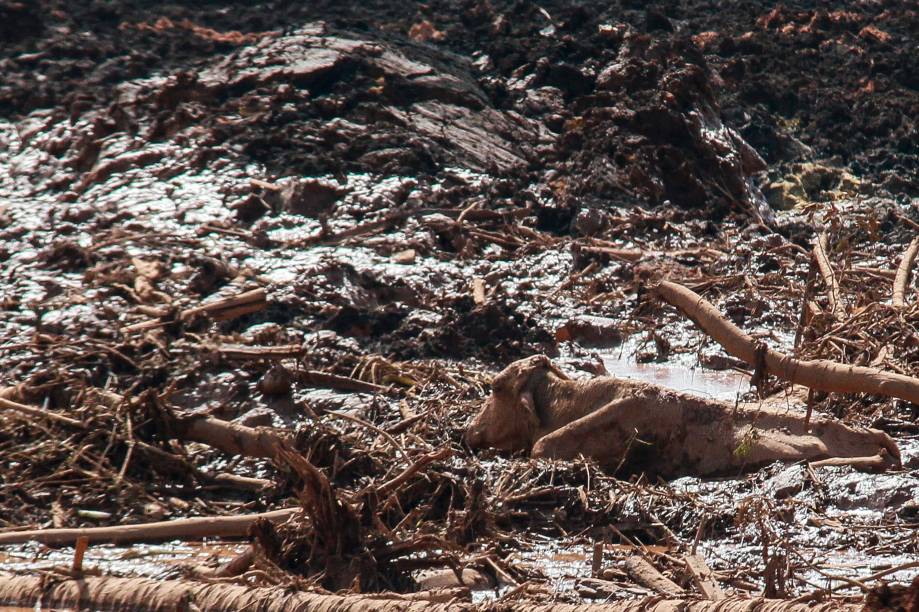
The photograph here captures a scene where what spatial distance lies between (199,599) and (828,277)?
4.58 metres

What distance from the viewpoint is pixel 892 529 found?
16.7 feet

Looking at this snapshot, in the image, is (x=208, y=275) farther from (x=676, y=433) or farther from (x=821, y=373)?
(x=821, y=373)

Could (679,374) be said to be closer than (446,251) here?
Yes

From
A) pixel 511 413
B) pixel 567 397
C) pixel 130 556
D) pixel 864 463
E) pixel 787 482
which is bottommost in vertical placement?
pixel 130 556

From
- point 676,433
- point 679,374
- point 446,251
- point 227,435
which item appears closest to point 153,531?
point 227,435

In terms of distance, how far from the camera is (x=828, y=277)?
7316 millimetres

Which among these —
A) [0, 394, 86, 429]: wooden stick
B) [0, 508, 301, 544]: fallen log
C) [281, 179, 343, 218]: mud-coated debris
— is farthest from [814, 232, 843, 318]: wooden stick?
[281, 179, 343, 218]: mud-coated debris

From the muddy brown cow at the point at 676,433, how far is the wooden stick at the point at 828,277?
1.26m

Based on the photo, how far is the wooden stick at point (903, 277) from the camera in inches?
279

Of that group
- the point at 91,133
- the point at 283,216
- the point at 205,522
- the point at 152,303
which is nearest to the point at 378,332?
the point at 152,303

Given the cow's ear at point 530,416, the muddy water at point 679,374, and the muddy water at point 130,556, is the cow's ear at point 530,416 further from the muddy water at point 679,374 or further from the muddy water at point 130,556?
the muddy water at point 130,556

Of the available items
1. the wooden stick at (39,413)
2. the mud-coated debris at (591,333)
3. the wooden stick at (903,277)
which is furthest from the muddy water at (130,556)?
the mud-coated debris at (591,333)

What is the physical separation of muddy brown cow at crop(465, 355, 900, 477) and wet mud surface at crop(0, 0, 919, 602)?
128mm

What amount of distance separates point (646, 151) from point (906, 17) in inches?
286
